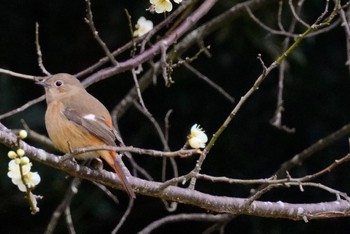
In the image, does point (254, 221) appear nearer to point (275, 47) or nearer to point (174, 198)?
point (275, 47)

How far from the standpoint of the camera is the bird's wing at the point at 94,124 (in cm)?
466

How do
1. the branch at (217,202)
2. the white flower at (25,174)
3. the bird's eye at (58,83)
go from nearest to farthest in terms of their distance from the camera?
the white flower at (25,174) < the branch at (217,202) < the bird's eye at (58,83)

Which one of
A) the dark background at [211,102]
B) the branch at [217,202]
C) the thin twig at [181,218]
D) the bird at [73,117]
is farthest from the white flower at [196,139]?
the dark background at [211,102]

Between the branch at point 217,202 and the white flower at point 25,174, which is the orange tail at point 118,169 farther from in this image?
the white flower at point 25,174

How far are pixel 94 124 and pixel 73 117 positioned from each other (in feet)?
0.77

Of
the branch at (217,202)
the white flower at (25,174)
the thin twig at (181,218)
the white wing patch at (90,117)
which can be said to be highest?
the white wing patch at (90,117)

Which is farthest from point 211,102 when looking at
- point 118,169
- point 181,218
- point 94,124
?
point 118,169

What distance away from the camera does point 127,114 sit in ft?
23.4

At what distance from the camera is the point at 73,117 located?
496cm

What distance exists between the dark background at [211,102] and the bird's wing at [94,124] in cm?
185

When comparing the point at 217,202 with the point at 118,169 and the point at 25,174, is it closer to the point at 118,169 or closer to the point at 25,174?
the point at 118,169

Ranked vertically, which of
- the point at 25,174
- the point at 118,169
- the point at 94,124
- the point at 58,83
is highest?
the point at 58,83

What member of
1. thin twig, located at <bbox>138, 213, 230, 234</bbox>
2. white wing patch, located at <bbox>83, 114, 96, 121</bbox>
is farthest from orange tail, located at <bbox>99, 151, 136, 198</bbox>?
thin twig, located at <bbox>138, 213, 230, 234</bbox>

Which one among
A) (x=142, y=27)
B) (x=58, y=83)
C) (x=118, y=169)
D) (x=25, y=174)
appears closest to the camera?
(x=25, y=174)
